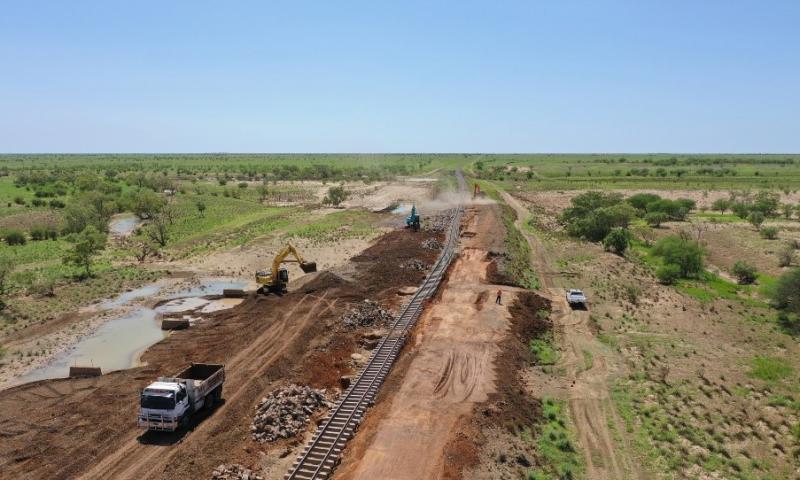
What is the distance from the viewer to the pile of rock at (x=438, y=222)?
68.0m

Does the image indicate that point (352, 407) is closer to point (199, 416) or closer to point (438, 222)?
point (199, 416)

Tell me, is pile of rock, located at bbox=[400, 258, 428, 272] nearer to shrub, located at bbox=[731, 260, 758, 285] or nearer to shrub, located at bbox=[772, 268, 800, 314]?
shrub, located at bbox=[772, 268, 800, 314]

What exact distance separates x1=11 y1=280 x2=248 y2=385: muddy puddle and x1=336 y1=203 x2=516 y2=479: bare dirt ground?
15470mm

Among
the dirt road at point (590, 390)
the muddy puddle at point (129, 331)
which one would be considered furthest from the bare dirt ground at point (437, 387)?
the muddy puddle at point (129, 331)

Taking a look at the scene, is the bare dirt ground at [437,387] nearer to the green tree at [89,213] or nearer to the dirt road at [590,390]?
the dirt road at [590,390]

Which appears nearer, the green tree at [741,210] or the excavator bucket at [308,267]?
the excavator bucket at [308,267]

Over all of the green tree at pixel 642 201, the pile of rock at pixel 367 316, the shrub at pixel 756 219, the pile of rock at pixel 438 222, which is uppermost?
the green tree at pixel 642 201

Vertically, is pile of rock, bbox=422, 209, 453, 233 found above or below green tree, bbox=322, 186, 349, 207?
below

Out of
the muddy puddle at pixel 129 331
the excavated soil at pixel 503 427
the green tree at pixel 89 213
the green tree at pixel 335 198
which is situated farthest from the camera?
the green tree at pixel 335 198

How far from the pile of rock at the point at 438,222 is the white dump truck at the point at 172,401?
150ft

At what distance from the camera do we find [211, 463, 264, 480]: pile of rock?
57.6 ft

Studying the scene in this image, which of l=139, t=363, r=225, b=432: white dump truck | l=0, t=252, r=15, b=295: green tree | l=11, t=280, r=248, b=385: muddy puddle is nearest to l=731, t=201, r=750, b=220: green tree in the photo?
l=11, t=280, r=248, b=385: muddy puddle

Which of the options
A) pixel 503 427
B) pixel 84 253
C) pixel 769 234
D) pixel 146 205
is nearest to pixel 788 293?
pixel 503 427

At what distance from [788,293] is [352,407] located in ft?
107
